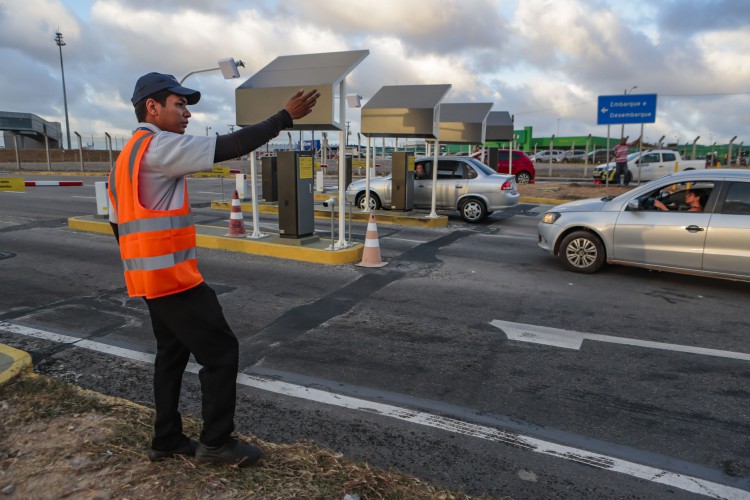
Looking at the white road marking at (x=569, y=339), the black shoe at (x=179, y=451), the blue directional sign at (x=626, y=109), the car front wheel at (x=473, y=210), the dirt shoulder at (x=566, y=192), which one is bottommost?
the white road marking at (x=569, y=339)

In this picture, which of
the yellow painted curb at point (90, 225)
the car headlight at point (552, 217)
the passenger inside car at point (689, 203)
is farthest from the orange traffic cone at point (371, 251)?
the yellow painted curb at point (90, 225)

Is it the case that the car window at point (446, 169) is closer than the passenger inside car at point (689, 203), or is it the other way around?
the passenger inside car at point (689, 203)

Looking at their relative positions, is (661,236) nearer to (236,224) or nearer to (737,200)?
(737,200)

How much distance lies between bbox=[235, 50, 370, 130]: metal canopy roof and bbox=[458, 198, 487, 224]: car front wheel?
5.63 metres

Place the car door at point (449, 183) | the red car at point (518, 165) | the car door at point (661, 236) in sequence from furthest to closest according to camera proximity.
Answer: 1. the red car at point (518, 165)
2. the car door at point (449, 183)
3. the car door at point (661, 236)

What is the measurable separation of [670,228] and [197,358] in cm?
671

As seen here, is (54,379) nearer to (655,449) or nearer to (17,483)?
(17,483)

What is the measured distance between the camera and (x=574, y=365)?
4.52m

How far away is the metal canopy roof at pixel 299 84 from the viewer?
8.38m

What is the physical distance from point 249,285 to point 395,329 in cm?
260

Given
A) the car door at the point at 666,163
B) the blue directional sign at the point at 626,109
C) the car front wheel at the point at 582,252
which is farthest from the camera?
the car door at the point at 666,163

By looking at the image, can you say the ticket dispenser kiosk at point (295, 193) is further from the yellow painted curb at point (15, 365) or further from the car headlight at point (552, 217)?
the yellow painted curb at point (15, 365)

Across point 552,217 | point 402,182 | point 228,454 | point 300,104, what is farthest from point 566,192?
point 228,454

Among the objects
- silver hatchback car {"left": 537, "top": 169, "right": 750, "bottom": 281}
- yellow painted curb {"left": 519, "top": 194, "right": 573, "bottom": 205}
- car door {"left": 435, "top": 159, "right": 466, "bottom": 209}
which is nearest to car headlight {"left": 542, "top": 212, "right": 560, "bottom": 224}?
silver hatchback car {"left": 537, "top": 169, "right": 750, "bottom": 281}
